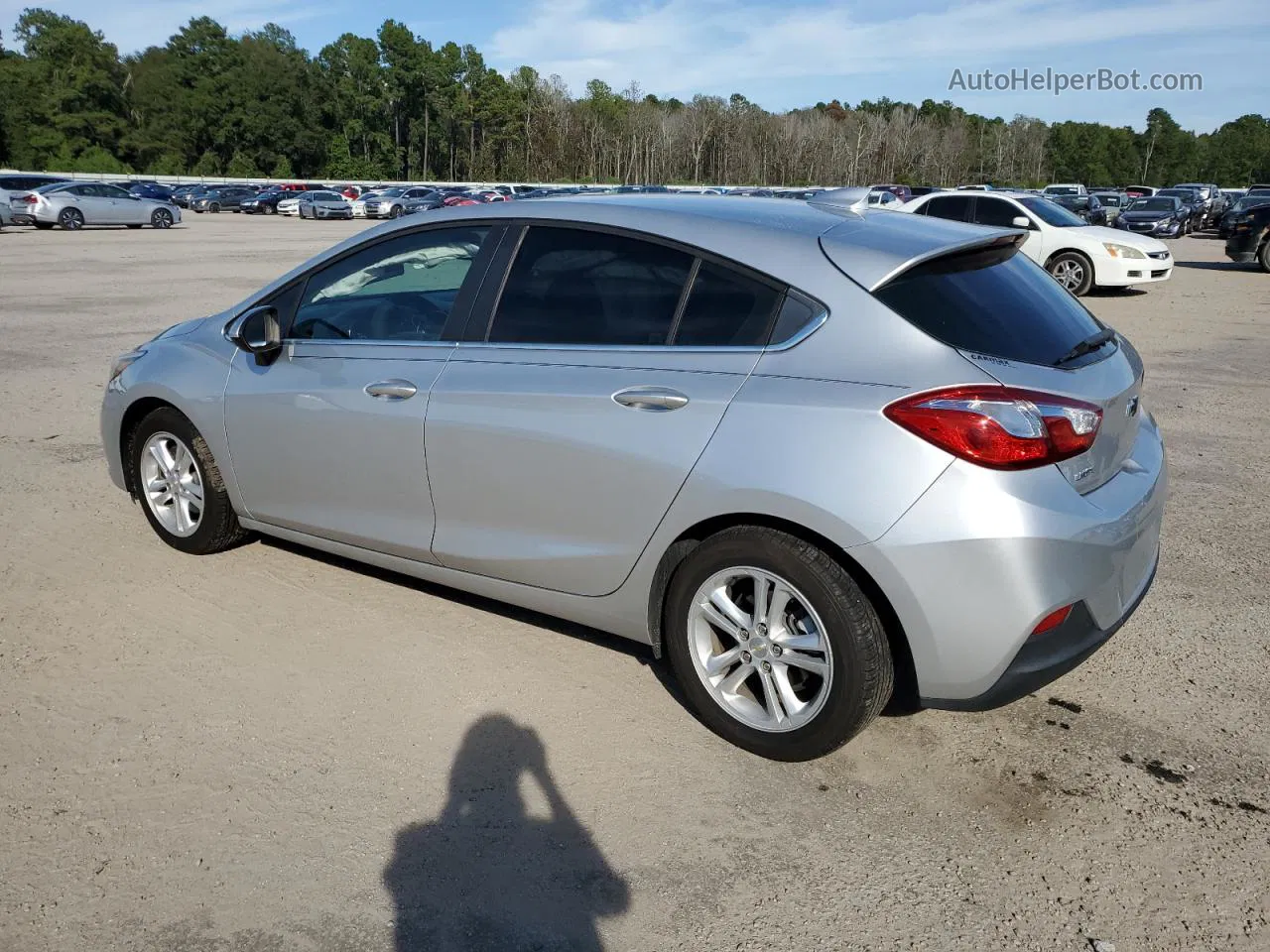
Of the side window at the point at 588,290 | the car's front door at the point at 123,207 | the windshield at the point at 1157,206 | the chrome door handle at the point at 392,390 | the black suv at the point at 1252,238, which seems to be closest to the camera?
the side window at the point at 588,290

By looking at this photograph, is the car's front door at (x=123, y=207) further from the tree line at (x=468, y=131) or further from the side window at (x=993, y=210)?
the tree line at (x=468, y=131)

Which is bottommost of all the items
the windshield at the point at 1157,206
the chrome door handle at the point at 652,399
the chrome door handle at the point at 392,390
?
the chrome door handle at the point at 392,390

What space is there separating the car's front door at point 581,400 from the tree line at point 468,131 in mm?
108046

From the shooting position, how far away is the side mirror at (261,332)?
4457mm

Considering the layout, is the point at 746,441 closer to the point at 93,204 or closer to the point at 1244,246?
the point at 1244,246

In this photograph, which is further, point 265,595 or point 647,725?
point 265,595

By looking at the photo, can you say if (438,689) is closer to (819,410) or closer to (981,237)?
(819,410)

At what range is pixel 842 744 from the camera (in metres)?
3.29

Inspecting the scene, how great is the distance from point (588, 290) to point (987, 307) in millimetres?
1347

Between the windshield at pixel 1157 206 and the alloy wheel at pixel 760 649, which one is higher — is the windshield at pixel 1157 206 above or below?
above

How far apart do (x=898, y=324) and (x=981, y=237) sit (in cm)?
70

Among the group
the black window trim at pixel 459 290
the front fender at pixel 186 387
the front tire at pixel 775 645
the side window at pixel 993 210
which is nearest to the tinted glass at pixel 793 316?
the front tire at pixel 775 645

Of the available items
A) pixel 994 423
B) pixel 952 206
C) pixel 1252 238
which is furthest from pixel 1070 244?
pixel 994 423

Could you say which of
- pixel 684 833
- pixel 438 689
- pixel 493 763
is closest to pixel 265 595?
pixel 438 689
